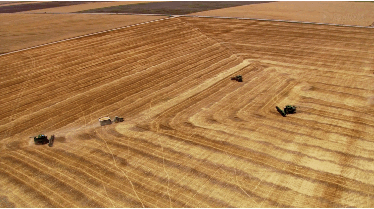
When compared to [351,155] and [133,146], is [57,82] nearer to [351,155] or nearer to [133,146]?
[133,146]

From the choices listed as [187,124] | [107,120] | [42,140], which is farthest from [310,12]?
[42,140]

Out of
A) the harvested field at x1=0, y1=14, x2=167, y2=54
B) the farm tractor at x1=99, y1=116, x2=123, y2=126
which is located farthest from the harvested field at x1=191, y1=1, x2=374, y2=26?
the farm tractor at x1=99, y1=116, x2=123, y2=126

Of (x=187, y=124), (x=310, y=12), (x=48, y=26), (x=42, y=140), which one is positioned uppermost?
(x=48, y=26)

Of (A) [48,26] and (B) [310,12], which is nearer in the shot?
(A) [48,26]

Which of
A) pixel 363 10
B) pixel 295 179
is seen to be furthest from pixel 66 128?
pixel 363 10

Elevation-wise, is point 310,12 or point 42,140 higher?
point 310,12

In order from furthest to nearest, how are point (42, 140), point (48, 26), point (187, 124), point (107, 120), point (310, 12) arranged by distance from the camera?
point (310, 12) < point (48, 26) < point (107, 120) < point (187, 124) < point (42, 140)

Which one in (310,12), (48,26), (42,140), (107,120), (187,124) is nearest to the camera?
(42,140)

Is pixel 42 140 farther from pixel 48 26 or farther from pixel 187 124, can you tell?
pixel 48 26
